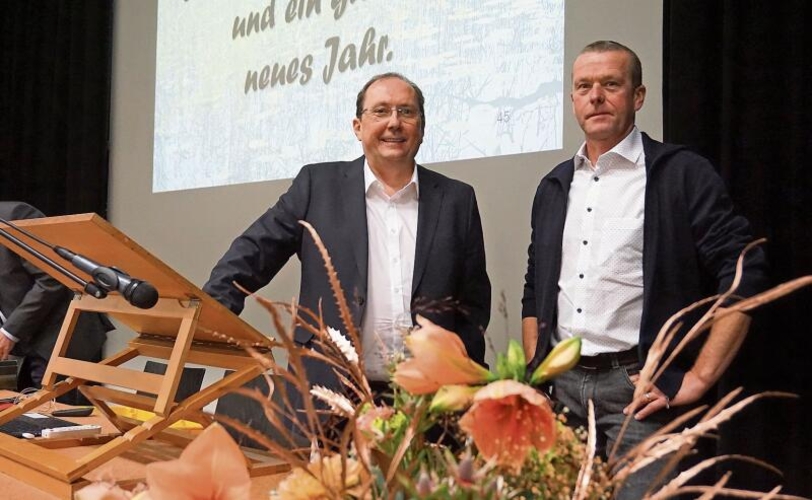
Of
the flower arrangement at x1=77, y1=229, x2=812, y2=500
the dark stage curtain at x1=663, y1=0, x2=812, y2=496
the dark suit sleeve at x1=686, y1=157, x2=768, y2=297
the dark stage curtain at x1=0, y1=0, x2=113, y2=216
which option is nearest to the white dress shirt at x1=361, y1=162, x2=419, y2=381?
the dark suit sleeve at x1=686, y1=157, x2=768, y2=297

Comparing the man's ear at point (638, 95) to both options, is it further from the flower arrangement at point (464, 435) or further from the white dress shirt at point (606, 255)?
the flower arrangement at point (464, 435)

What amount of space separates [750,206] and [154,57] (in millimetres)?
3608

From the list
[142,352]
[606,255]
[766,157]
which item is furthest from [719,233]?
[142,352]

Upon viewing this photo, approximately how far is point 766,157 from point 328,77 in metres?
2.01

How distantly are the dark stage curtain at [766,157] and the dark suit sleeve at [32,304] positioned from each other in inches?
101

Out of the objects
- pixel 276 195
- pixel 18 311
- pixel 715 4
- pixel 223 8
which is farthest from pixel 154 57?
pixel 715 4

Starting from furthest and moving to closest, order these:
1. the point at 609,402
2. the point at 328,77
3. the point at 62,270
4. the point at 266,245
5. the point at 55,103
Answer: the point at 55,103
the point at 328,77
the point at 266,245
the point at 609,402
the point at 62,270

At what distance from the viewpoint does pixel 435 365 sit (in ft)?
1.60

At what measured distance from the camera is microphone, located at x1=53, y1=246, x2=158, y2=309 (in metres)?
0.97

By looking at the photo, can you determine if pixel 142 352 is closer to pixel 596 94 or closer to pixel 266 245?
pixel 266 245

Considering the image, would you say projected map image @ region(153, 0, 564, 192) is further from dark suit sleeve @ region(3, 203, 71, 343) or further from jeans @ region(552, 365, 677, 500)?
jeans @ region(552, 365, 677, 500)

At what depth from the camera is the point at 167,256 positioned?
462cm

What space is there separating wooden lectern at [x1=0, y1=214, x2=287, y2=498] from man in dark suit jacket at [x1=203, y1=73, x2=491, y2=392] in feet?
1.95

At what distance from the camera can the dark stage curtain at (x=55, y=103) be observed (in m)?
5.12
